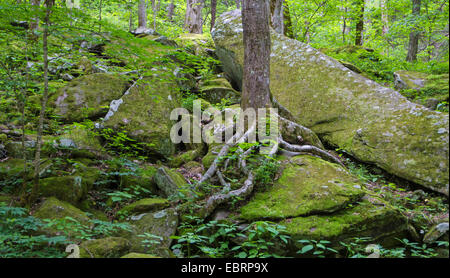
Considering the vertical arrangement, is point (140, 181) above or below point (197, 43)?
below

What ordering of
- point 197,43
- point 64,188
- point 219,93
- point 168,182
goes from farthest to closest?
point 197,43 < point 219,93 < point 168,182 < point 64,188

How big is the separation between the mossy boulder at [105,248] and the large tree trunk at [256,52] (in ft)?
11.8

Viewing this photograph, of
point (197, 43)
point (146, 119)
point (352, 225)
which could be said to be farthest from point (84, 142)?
point (197, 43)

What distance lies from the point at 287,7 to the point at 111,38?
10.2 m

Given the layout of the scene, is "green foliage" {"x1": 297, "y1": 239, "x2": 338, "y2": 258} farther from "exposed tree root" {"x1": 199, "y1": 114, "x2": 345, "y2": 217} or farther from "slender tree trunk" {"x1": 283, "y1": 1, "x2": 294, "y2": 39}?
"slender tree trunk" {"x1": 283, "y1": 1, "x2": 294, "y2": 39}

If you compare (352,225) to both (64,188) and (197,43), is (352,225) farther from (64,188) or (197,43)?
(197,43)

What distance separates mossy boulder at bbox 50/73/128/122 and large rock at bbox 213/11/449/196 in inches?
144

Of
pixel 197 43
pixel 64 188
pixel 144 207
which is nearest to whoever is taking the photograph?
pixel 64 188

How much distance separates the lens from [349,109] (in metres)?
5.80

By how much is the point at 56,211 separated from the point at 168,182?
5.51ft

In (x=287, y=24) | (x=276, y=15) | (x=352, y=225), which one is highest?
(x=287, y=24)

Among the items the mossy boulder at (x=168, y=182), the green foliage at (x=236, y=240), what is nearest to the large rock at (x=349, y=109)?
the green foliage at (x=236, y=240)

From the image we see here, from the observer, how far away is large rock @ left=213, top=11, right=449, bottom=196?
2.53 m

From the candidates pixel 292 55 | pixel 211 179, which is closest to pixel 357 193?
pixel 211 179
